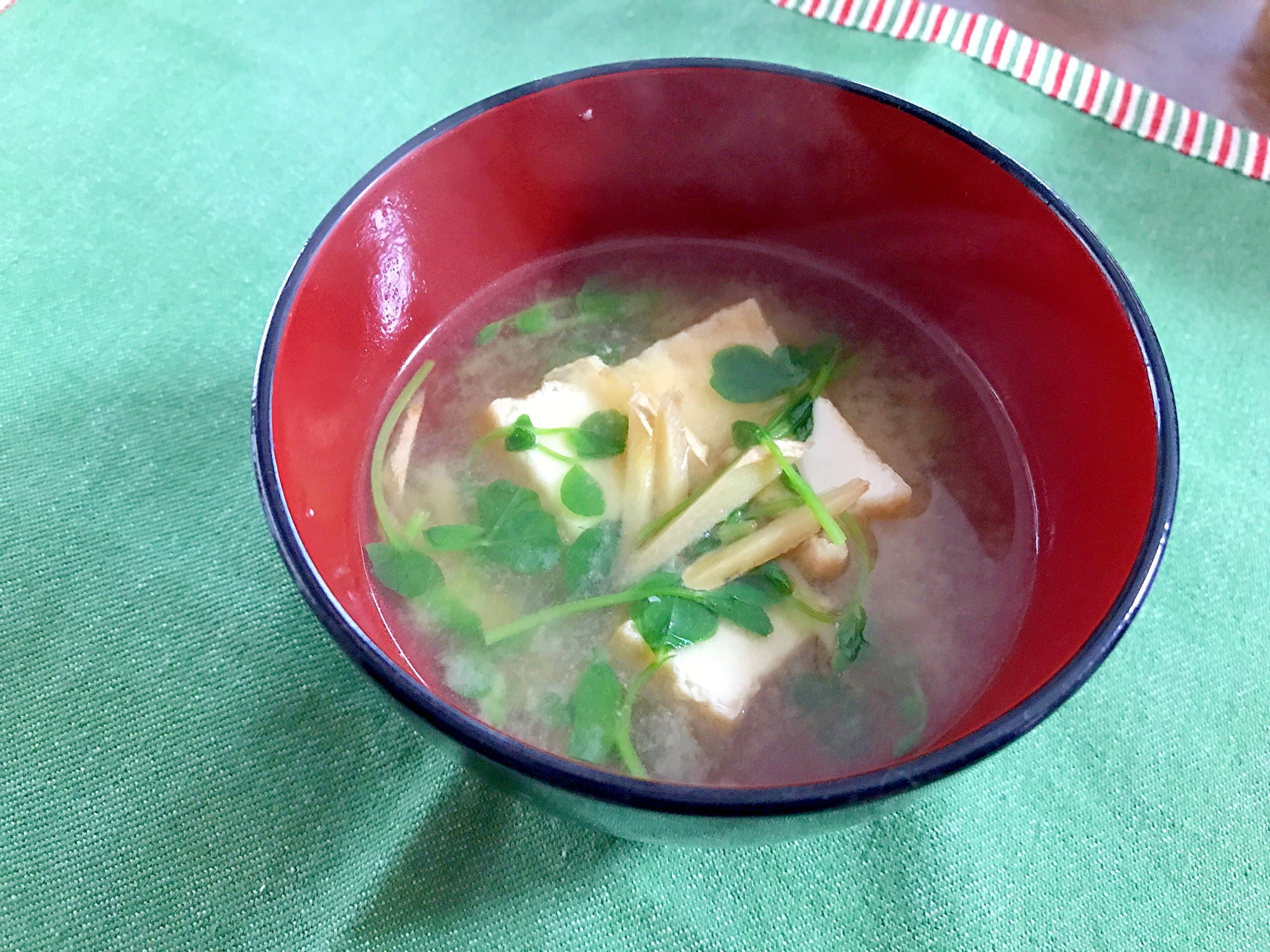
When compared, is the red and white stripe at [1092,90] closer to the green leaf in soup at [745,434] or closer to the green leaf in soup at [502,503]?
the green leaf in soup at [745,434]

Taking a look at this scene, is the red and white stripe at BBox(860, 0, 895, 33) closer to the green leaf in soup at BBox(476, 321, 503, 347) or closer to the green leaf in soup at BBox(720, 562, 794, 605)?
the green leaf in soup at BBox(476, 321, 503, 347)

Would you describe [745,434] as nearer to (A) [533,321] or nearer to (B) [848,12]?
(A) [533,321]

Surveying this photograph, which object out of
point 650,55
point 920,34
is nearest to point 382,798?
point 650,55

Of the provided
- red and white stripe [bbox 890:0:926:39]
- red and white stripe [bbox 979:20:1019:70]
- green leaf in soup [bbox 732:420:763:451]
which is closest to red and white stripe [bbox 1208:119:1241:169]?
red and white stripe [bbox 979:20:1019:70]

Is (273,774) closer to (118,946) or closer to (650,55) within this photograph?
(118,946)

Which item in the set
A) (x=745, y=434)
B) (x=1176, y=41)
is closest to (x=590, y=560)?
(x=745, y=434)
